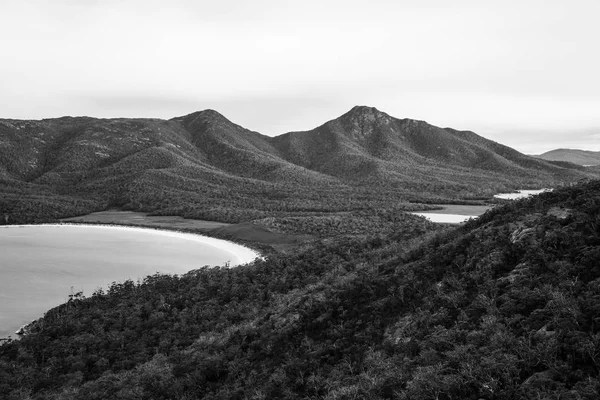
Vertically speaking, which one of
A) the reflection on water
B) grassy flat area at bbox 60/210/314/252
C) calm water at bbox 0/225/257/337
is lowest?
calm water at bbox 0/225/257/337

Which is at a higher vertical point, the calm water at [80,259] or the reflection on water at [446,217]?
the reflection on water at [446,217]

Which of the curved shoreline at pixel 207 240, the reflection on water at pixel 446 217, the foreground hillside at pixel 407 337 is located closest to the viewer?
the foreground hillside at pixel 407 337

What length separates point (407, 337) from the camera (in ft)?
58.5

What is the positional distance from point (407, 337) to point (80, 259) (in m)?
71.9

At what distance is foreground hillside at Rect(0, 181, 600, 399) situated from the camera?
520 inches

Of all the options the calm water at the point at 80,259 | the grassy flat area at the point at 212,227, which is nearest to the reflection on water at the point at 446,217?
the grassy flat area at the point at 212,227

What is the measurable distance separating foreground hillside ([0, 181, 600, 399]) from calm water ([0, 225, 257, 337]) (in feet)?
59.7

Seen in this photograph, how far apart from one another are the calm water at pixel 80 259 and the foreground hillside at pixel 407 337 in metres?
18.2

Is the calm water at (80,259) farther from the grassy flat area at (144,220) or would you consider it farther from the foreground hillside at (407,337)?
the foreground hillside at (407,337)

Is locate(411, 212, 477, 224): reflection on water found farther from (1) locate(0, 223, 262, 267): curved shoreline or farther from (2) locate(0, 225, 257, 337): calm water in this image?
(2) locate(0, 225, 257, 337): calm water

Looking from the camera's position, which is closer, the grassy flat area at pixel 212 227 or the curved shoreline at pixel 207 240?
the curved shoreline at pixel 207 240

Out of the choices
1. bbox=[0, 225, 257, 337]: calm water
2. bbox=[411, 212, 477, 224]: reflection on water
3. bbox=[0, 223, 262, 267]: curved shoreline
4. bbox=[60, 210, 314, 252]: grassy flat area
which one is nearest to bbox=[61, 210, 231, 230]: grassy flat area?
bbox=[60, 210, 314, 252]: grassy flat area

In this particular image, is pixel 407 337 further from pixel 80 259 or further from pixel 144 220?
pixel 144 220

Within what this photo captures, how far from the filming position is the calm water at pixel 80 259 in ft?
174
